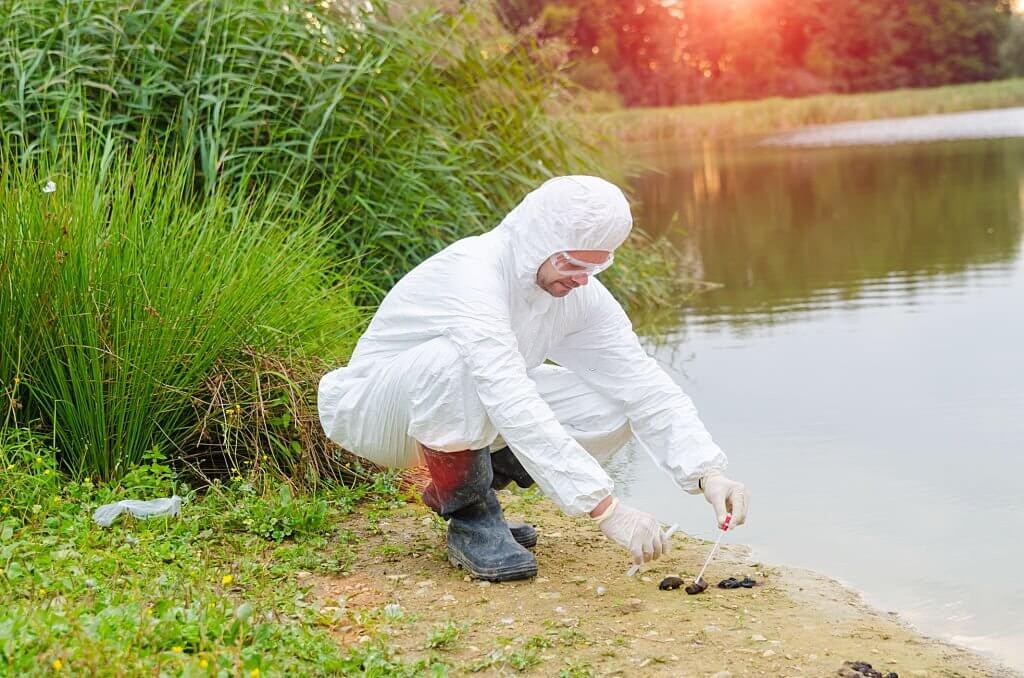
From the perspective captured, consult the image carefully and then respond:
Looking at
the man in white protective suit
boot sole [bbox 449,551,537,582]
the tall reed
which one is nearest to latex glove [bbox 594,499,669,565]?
the man in white protective suit

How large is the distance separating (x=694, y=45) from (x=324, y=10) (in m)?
46.8

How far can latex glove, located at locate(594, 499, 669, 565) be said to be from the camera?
9.70 feet

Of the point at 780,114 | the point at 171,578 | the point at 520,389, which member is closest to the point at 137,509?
the point at 171,578

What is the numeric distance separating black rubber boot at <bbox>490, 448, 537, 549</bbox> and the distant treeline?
153 feet

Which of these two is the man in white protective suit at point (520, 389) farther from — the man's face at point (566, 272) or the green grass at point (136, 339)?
the green grass at point (136, 339)

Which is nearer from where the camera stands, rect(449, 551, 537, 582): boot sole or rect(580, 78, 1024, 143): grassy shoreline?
rect(449, 551, 537, 582): boot sole

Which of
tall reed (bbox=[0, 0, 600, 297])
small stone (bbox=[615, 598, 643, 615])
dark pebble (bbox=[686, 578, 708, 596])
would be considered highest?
tall reed (bbox=[0, 0, 600, 297])

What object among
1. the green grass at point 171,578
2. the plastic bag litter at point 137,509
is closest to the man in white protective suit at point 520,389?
the green grass at point 171,578

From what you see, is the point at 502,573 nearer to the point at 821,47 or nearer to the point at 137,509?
the point at 137,509

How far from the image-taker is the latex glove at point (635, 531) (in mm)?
2957

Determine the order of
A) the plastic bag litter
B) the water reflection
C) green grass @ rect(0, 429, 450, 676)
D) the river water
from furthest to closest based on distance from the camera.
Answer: the water reflection → the river water → the plastic bag litter → green grass @ rect(0, 429, 450, 676)

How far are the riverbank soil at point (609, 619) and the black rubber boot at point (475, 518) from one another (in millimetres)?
44

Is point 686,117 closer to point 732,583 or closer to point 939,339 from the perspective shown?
point 939,339

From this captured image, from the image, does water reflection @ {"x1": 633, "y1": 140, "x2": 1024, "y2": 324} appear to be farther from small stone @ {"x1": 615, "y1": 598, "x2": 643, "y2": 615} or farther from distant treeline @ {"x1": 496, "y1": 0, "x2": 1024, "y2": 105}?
distant treeline @ {"x1": 496, "y1": 0, "x2": 1024, "y2": 105}
